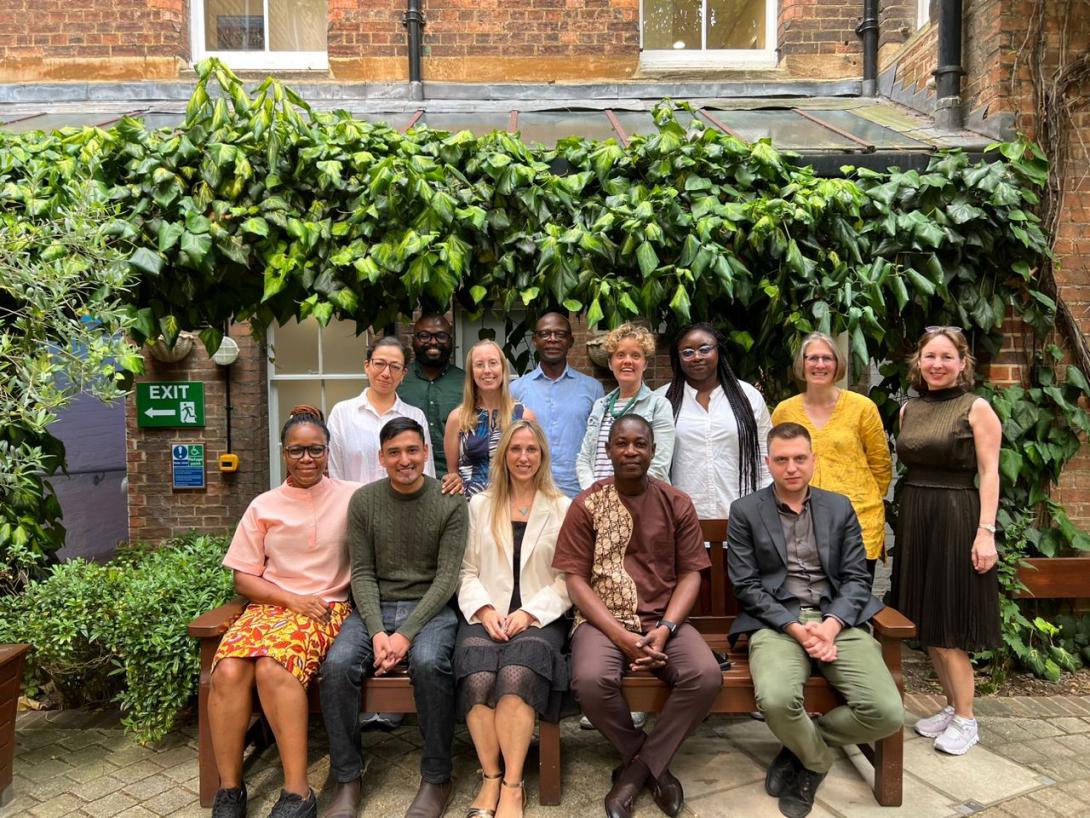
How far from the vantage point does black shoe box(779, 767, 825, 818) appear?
112 inches

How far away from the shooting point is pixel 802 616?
3.05m

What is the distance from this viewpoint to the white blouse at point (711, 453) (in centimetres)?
349

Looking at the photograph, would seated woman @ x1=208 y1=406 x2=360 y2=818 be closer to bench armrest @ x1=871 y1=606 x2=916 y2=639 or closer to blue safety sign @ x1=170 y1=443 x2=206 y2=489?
bench armrest @ x1=871 y1=606 x2=916 y2=639

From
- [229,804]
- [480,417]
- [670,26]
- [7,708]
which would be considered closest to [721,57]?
[670,26]

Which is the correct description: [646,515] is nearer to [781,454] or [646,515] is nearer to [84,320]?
[781,454]

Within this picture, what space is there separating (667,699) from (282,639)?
4.65 feet

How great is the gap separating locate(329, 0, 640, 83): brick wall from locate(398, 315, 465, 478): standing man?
3226mm

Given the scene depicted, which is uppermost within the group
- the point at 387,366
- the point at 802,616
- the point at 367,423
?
the point at 387,366

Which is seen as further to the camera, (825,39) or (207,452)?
(207,452)

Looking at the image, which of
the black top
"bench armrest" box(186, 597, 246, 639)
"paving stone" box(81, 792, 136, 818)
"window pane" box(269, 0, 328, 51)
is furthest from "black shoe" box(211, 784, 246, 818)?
"window pane" box(269, 0, 328, 51)

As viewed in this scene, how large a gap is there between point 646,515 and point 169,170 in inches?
105

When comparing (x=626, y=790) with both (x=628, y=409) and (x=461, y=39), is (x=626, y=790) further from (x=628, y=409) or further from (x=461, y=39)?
(x=461, y=39)

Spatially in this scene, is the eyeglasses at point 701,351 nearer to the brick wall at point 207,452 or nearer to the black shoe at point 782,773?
the black shoe at point 782,773

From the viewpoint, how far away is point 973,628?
3.32 m
